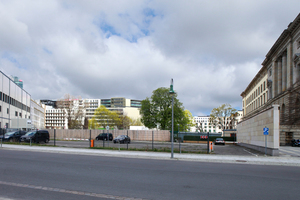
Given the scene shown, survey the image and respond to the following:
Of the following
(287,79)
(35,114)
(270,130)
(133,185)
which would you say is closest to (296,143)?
(287,79)

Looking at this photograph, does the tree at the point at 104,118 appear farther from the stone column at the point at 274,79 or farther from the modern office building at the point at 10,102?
the stone column at the point at 274,79

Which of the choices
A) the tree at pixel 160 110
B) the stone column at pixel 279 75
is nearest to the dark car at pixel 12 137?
the tree at pixel 160 110

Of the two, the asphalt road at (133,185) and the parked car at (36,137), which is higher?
the asphalt road at (133,185)

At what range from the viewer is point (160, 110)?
67.4 meters

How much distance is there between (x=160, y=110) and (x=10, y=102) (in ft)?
124

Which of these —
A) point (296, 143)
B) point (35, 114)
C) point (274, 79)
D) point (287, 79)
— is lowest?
point (296, 143)

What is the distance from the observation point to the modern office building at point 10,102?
53.3 m

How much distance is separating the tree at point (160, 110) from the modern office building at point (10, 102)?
97.3 ft

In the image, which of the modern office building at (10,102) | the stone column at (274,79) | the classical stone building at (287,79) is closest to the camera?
the classical stone building at (287,79)

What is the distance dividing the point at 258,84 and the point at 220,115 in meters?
14.9

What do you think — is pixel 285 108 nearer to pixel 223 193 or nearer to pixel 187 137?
pixel 187 137

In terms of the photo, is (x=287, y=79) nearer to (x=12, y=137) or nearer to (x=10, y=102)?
(x=12, y=137)

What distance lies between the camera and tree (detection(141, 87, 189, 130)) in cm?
6488

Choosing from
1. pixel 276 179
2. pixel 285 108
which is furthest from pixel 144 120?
pixel 276 179
